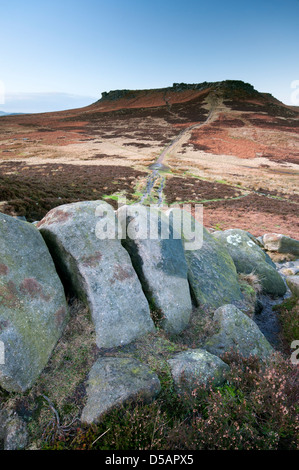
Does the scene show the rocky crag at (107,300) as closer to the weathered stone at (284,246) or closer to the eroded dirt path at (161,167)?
the weathered stone at (284,246)

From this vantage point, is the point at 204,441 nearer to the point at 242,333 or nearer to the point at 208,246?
the point at 242,333

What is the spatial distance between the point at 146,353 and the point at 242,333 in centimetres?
292

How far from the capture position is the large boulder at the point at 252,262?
462 inches

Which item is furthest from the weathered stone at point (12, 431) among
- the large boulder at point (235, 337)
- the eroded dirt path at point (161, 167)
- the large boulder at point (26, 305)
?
the eroded dirt path at point (161, 167)

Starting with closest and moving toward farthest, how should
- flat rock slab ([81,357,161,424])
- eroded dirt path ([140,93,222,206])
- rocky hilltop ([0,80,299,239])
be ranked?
flat rock slab ([81,357,161,424]), rocky hilltop ([0,80,299,239]), eroded dirt path ([140,93,222,206])

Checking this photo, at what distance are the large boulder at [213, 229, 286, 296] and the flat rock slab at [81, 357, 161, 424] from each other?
824cm

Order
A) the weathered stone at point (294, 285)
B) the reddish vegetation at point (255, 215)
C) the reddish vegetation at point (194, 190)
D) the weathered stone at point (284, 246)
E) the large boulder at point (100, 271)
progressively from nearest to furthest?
the large boulder at point (100, 271) < the weathered stone at point (294, 285) < the weathered stone at point (284, 246) < the reddish vegetation at point (255, 215) < the reddish vegetation at point (194, 190)

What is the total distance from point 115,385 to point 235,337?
12.2 ft

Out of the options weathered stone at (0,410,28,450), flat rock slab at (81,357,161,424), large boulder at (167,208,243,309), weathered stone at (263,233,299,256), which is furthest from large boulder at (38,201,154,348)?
weathered stone at (263,233,299,256)

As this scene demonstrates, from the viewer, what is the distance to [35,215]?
1711cm

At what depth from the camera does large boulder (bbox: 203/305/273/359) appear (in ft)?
21.7

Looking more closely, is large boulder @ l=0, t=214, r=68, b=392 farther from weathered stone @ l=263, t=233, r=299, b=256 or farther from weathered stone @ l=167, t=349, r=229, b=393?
weathered stone @ l=263, t=233, r=299, b=256

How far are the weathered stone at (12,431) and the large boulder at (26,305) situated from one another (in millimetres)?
424

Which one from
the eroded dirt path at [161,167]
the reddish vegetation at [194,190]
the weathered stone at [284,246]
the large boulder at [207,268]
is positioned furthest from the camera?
the reddish vegetation at [194,190]
